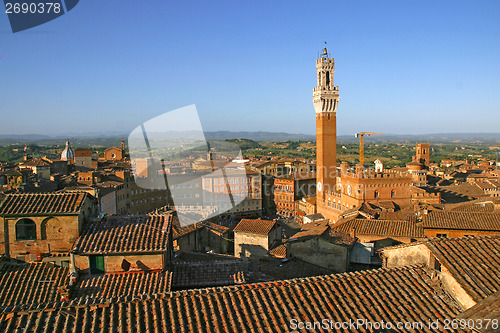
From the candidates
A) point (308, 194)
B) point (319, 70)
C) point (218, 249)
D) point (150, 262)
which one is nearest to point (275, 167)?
point (308, 194)

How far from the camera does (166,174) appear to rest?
44344mm

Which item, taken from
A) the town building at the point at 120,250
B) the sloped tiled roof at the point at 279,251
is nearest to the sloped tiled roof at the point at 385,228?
the sloped tiled roof at the point at 279,251

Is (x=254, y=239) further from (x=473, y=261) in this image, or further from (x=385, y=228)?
(x=473, y=261)

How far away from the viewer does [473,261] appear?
5945 mm

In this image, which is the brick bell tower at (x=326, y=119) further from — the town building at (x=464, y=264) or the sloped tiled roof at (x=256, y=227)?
the town building at (x=464, y=264)

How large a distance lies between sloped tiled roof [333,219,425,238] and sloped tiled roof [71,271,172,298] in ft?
32.6

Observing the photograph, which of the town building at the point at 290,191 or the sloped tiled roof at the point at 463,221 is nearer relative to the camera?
the sloped tiled roof at the point at 463,221

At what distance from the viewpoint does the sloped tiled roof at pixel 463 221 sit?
1333cm

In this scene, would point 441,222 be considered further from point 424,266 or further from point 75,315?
point 75,315

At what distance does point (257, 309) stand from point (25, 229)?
6.30 m

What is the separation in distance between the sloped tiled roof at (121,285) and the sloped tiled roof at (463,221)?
10846 mm

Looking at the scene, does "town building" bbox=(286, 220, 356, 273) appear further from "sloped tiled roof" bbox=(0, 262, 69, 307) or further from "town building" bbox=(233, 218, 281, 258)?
"sloped tiled roof" bbox=(0, 262, 69, 307)

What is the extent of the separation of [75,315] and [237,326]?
1.94m

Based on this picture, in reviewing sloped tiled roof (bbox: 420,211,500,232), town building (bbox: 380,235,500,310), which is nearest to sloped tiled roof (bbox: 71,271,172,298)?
town building (bbox: 380,235,500,310)
